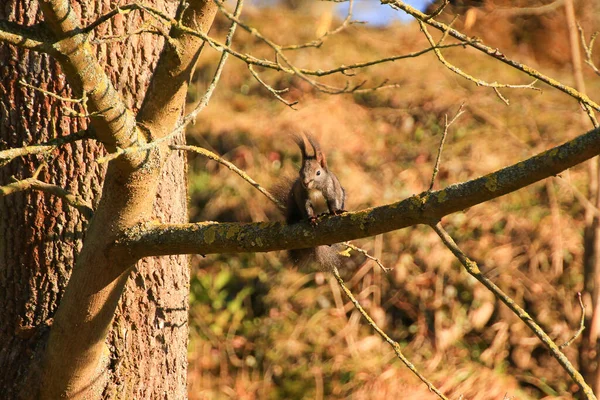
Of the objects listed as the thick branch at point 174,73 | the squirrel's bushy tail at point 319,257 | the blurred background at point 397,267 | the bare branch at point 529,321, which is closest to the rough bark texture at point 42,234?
the thick branch at point 174,73

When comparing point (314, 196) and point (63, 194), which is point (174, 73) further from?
point (314, 196)

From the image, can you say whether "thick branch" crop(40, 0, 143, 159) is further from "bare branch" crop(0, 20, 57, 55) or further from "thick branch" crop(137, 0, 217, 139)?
"thick branch" crop(137, 0, 217, 139)

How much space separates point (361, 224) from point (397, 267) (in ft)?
11.8

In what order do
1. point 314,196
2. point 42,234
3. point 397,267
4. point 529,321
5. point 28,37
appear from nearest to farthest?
point 529,321, point 28,37, point 42,234, point 314,196, point 397,267

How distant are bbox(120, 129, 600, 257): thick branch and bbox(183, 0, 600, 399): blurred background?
103 inches

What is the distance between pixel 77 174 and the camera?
2.30 meters

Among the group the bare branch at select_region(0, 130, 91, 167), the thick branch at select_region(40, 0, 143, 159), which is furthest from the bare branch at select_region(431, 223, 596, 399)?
the bare branch at select_region(0, 130, 91, 167)

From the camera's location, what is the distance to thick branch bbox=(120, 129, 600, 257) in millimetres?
1482

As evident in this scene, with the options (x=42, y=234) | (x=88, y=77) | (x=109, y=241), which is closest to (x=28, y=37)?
(x=88, y=77)

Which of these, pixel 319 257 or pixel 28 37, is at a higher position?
pixel 28 37

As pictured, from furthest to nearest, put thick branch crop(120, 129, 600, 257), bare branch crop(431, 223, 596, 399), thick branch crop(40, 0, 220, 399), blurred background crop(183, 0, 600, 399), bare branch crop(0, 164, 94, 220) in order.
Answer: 1. blurred background crop(183, 0, 600, 399)
2. thick branch crop(40, 0, 220, 399)
3. bare branch crop(0, 164, 94, 220)
4. bare branch crop(431, 223, 596, 399)
5. thick branch crop(120, 129, 600, 257)

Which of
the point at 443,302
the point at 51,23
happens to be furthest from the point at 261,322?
the point at 51,23

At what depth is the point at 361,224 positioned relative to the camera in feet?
5.63

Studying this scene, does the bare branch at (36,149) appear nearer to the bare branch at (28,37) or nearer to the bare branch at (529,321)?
the bare branch at (28,37)
